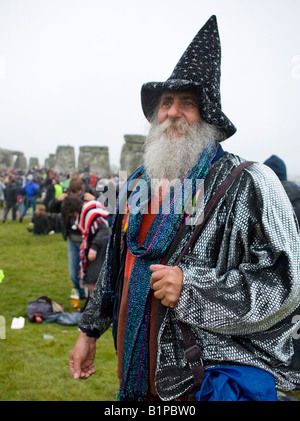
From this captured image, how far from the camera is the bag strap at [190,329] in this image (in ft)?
4.93

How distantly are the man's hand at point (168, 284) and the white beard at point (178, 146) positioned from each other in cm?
52

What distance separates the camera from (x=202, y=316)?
1.51 m

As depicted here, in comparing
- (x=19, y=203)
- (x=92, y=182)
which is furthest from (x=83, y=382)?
(x=92, y=182)

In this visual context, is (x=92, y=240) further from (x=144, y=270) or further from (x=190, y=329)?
(x=190, y=329)

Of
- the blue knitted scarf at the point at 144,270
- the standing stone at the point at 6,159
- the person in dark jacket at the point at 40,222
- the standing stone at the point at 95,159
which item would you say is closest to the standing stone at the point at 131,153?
the person in dark jacket at the point at 40,222

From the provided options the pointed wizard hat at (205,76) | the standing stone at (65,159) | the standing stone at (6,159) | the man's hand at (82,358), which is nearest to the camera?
the pointed wizard hat at (205,76)

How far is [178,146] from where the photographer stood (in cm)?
188

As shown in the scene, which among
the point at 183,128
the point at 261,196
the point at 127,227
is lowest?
the point at 127,227

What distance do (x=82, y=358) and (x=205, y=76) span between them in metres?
1.48

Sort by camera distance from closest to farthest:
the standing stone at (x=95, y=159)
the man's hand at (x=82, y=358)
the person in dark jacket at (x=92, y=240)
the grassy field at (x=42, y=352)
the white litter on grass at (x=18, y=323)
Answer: the man's hand at (x=82, y=358) → the grassy field at (x=42, y=352) → the white litter on grass at (x=18, y=323) → the person in dark jacket at (x=92, y=240) → the standing stone at (x=95, y=159)

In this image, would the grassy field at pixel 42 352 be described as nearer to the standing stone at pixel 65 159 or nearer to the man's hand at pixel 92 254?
the man's hand at pixel 92 254
